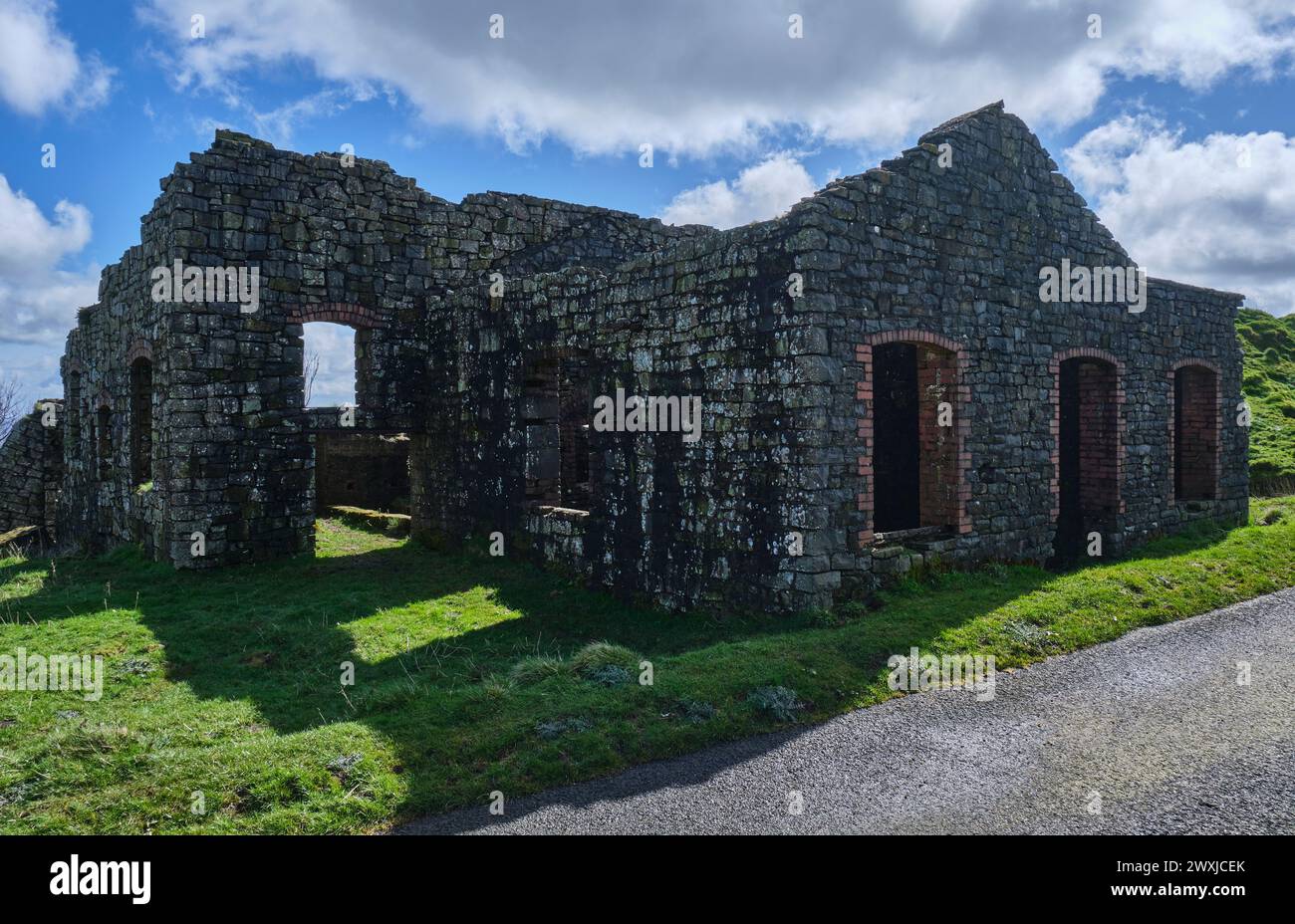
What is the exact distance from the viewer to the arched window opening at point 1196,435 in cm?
1350

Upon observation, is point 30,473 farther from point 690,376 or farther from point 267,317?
point 690,376

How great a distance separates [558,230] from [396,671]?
971cm

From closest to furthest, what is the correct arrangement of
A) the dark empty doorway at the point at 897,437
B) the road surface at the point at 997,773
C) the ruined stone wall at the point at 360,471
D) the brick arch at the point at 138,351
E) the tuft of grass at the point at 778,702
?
the road surface at the point at 997,773, the tuft of grass at the point at 778,702, the dark empty doorway at the point at 897,437, the brick arch at the point at 138,351, the ruined stone wall at the point at 360,471

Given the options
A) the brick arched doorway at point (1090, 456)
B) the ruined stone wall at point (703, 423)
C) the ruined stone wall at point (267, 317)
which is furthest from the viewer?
the ruined stone wall at point (267, 317)

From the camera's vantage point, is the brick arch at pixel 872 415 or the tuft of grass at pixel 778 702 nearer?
the tuft of grass at pixel 778 702

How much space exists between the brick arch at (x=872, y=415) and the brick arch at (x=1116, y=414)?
5.57ft

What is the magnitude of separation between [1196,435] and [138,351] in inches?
677

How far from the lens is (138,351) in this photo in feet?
44.0

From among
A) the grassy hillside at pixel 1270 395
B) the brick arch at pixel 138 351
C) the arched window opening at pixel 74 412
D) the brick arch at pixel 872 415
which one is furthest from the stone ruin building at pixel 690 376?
the grassy hillside at pixel 1270 395

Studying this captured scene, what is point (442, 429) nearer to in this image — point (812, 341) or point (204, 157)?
point (204, 157)

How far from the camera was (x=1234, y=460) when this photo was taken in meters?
13.7

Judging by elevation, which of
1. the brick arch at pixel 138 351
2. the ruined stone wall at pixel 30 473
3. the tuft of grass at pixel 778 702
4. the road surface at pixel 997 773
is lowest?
the road surface at pixel 997 773

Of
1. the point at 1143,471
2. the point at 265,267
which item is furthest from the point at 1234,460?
the point at 265,267

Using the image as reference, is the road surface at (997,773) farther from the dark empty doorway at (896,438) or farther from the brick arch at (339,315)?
the brick arch at (339,315)
